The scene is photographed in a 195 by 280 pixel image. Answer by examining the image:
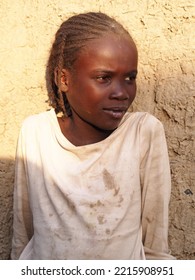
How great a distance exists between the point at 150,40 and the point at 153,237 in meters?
0.70

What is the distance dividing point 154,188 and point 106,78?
42cm

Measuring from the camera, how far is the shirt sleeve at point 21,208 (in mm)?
1860

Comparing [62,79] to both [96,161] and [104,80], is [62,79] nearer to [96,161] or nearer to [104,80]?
[104,80]

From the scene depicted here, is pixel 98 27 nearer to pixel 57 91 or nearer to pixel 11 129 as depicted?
pixel 57 91

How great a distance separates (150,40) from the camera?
73.8 inches

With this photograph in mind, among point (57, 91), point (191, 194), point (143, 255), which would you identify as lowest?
point (143, 255)

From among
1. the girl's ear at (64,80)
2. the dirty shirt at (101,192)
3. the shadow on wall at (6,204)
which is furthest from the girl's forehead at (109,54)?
the shadow on wall at (6,204)

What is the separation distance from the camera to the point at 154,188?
1.77 meters

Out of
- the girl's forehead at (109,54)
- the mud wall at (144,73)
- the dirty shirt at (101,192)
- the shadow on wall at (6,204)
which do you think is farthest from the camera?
the shadow on wall at (6,204)

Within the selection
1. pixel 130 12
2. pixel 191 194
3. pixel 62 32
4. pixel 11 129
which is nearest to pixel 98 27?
pixel 62 32

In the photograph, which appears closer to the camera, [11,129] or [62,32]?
[62,32]

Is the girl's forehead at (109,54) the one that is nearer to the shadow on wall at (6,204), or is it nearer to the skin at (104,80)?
the skin at (104,80)

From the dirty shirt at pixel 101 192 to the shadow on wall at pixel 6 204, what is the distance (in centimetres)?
19

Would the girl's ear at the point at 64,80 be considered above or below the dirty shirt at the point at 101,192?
above
